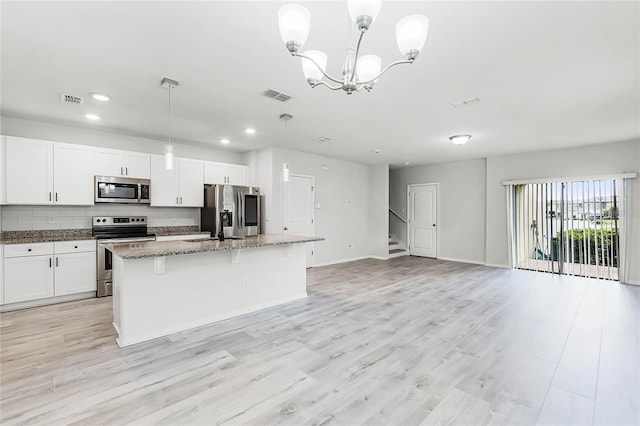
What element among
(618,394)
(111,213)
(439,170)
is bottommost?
(618,394)

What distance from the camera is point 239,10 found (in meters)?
1.99

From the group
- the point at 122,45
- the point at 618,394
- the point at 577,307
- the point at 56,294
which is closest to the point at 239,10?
the point at 122,45

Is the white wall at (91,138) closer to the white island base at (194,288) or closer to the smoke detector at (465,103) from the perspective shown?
the white island base at (194,288)

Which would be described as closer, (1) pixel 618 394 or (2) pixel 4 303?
(1) pixel 618 394

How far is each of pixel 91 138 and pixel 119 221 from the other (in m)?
1.40

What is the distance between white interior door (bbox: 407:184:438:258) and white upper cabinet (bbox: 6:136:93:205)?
742 cm

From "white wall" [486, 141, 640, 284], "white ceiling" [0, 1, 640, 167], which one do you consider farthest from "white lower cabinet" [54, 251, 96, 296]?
"white wall" [486, 141, 640, 284]

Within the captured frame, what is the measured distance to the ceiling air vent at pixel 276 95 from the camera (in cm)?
332

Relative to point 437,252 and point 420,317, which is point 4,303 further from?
point 437,252

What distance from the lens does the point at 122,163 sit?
4.85 m

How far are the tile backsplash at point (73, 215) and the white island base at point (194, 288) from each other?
217 centimetres

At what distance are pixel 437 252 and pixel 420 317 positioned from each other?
483 centimetres

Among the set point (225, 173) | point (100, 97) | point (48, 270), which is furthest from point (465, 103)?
point (48, 270)

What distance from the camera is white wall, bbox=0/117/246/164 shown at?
424cm
